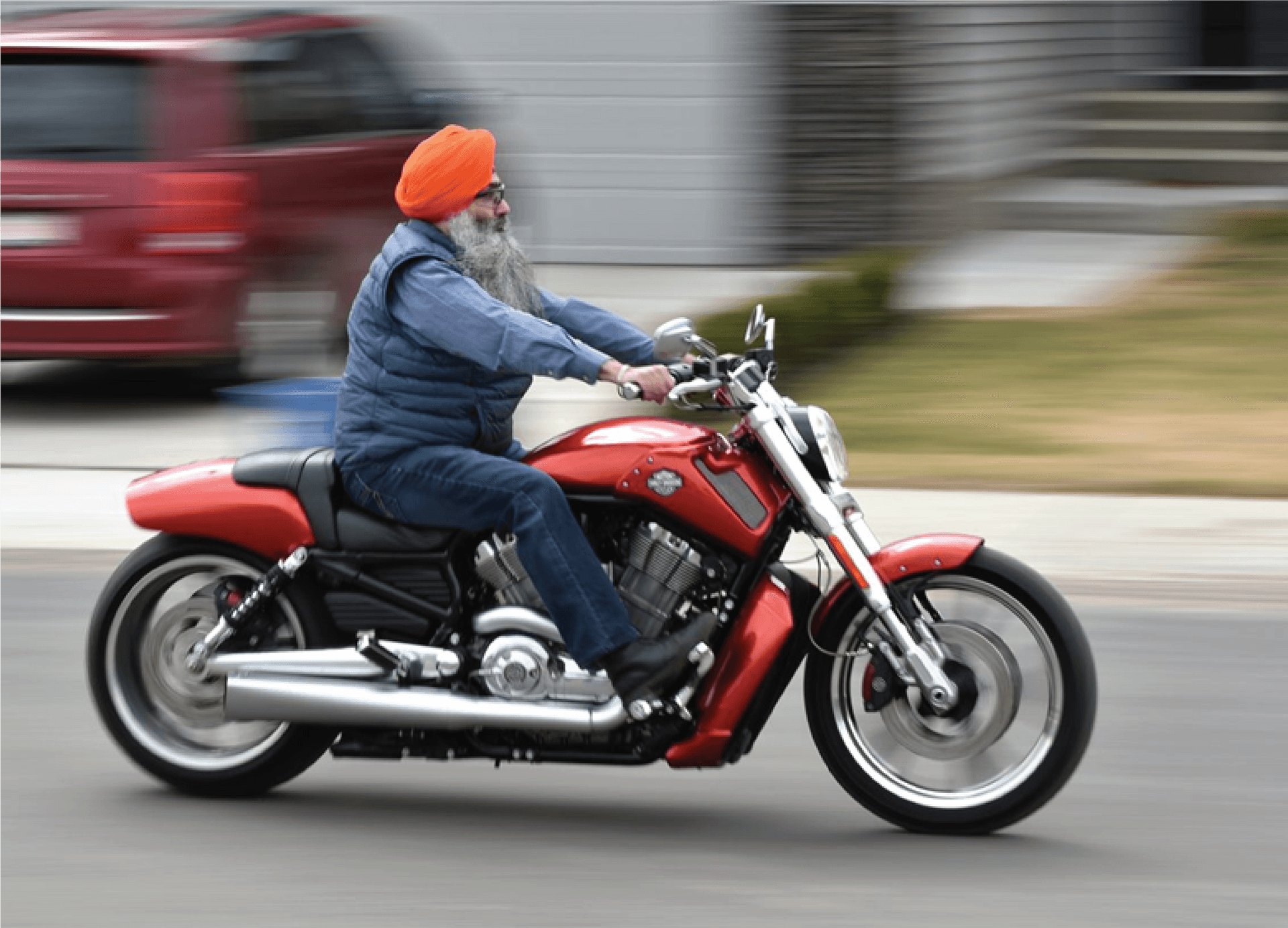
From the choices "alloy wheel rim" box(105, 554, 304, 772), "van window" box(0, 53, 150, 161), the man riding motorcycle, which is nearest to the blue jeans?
the man riding motorcycle

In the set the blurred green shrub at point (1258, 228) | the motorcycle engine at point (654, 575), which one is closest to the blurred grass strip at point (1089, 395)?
the blurred green shrub at point (1258, 228)

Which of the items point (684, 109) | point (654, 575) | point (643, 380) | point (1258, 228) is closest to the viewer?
point (643, 380)

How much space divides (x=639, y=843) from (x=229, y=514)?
1.22 m

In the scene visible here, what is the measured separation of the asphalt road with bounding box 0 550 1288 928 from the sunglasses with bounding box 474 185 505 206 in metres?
1.41

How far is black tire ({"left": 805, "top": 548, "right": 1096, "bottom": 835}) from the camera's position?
4844mm

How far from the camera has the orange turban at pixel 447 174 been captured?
4934 millimetres

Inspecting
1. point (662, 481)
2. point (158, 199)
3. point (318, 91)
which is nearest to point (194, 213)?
point (158, 199)

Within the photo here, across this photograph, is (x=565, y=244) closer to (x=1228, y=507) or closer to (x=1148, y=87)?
(x=1148, y=87)

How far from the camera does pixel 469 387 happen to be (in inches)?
200

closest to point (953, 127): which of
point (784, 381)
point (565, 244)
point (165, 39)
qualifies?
point (565, 244)

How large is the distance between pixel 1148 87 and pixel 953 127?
12.5 feet

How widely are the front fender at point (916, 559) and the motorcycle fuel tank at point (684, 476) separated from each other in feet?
0.72

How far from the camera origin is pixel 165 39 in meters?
10.0

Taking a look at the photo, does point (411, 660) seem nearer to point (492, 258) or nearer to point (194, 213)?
point (492, 258)
